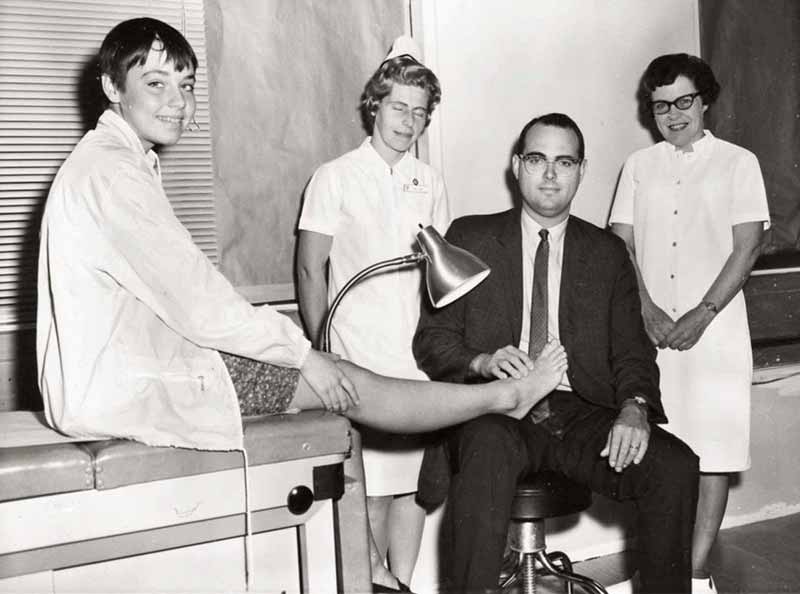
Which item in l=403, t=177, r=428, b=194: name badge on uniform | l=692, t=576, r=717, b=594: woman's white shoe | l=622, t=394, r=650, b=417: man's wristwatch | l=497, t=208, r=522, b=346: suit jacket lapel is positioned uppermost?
l=403, t=177, r=428, b=194: name badge on uniform

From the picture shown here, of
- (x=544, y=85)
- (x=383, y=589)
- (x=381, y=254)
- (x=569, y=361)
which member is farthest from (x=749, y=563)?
(x=544, y=85)

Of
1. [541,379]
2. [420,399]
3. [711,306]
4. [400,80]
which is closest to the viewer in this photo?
[420,399]

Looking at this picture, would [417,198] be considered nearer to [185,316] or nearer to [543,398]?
[543,398]

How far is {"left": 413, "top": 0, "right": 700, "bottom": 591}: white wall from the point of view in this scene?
325cm

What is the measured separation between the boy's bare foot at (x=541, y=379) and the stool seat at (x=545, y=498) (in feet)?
0.61

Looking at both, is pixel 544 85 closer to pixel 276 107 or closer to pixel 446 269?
pixel 276 107

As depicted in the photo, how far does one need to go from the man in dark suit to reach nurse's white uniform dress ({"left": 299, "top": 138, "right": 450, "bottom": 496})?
153 mm

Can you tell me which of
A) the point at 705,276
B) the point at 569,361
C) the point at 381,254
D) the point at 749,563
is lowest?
the point at 749,563

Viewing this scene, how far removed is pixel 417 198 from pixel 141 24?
1071 mm

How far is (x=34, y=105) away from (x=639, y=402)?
1.95m

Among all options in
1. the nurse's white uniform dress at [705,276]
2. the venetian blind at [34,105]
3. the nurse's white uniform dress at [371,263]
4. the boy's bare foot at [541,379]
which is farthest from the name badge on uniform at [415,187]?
the venetian blind at [34,105]

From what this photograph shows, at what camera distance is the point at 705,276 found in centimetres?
317

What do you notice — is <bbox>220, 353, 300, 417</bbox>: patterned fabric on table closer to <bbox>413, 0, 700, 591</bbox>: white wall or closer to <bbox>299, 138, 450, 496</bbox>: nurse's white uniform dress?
<bbox>299, 138, 450, 496</bbox>: nurse's white uniform dress

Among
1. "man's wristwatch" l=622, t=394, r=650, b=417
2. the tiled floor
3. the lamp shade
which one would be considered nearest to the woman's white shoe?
the tiled floor
